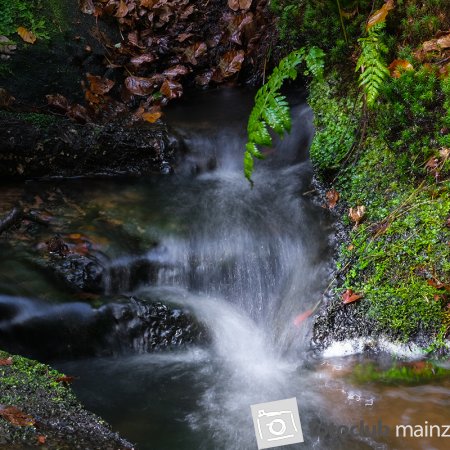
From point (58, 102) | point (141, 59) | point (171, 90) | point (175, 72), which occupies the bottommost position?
point (58, 102)

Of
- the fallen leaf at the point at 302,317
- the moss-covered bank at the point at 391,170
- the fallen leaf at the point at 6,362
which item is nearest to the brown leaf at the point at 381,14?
the moss-covered bank at the point at 391,170

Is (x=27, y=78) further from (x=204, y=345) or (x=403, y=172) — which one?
(x=403, y=172)

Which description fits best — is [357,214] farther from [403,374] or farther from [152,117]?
[152,117]

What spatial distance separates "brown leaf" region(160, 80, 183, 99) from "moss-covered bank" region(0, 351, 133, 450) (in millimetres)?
4107

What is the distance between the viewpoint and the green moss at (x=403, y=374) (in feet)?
9.66

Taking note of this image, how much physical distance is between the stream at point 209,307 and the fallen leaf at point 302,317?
4 centimetres

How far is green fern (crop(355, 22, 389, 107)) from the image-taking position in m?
3.58

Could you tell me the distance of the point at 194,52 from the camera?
256 inches

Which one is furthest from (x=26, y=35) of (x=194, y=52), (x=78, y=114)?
(x=194, y=52)

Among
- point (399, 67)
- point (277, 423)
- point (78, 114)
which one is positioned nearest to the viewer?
point (277, 423)

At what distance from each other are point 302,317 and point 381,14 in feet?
7.74

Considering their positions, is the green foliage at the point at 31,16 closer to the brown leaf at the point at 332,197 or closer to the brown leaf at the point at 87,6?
the brown leaf at the point at 87,6

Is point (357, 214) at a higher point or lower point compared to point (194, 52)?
lower

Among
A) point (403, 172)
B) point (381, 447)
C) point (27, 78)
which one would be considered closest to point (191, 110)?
point (27, 78)
